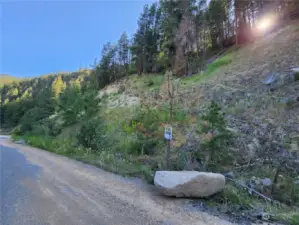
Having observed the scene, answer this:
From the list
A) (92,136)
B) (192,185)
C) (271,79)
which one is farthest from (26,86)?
(192,185)

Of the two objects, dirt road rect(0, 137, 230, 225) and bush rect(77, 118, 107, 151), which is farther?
bush rect(77, 118, 107, 151)

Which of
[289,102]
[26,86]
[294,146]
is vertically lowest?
A: [294,146]

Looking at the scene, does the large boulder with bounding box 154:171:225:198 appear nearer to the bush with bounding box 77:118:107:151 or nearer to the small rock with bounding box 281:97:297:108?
the bush with bounding box 77:118:107:151

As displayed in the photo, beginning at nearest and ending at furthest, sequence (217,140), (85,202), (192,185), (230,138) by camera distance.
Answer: (85,202) → (192,185) → (217,140) → (230,138)

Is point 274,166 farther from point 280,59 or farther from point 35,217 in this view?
point 280,59

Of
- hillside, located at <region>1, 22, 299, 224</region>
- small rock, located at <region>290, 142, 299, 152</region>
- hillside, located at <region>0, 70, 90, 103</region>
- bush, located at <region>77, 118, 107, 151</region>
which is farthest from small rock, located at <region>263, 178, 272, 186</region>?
hillside, located at <region>0, 70, 90, 103</region>

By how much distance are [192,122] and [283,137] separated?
2.42 m

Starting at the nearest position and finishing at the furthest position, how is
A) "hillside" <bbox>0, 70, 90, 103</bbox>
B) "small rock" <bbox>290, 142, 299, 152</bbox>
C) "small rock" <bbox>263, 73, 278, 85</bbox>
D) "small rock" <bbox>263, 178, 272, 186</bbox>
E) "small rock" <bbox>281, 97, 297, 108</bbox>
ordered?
"small rock" <bbox>263, 178, 272, 186</bbox>, "small rock" <bbox>290, 142, 299, 152</bbox>, "small rock" <bbox>281, 97, 297, 108</bbox>, "small rock" <bbox>263, 73, 278, 85</bbox>, "hillside" <bbox>0, 70, 90, 103</bbox>

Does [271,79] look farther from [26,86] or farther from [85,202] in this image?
[26,86]

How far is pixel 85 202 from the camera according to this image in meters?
2.43

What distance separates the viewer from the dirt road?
2.04 metres

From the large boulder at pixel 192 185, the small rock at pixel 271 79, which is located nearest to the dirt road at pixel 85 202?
the large boulder at pixel 192 185

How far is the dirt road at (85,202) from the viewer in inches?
80.5

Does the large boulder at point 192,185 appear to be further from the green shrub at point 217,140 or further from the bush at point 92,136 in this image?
the bush at point 92,136
